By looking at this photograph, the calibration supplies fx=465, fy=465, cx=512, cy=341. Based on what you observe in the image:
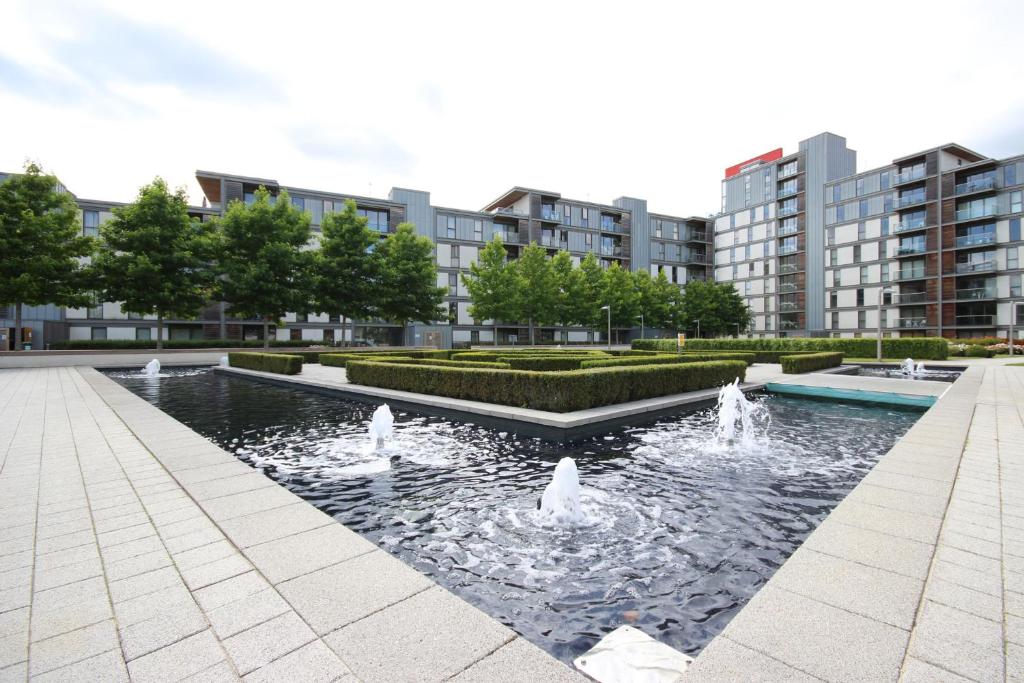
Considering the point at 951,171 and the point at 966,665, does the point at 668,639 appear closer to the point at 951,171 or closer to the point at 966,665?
the point at 966,665

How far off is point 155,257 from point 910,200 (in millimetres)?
69231

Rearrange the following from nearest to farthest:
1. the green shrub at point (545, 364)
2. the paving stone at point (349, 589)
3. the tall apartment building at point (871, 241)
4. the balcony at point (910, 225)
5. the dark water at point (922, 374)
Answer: the paving stone at point (349, 589)
the green shrub at point (545, 364)
the dark water at point (922, 374)
the tall apartment building at point (871, 241)
the balcony at point (910, 225)

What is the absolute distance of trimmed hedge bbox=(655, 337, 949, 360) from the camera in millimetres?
30719

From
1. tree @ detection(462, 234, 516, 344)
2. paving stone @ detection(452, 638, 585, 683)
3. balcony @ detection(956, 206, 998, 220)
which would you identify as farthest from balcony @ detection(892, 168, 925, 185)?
paving stone @ detection(452, 638, 585, 683)

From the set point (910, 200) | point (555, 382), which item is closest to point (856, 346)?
point (910, 200)

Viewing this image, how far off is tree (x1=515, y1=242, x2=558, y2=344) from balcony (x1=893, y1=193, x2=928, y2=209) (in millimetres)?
38415

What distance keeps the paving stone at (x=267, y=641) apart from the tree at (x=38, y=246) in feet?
114

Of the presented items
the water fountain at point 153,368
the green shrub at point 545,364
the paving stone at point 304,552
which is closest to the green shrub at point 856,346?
the green shrub at point 545,364

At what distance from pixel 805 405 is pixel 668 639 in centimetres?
1259

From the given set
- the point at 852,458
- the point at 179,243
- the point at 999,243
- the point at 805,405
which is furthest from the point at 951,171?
the point at 179,243

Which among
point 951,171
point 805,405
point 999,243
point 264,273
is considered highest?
point 951,171

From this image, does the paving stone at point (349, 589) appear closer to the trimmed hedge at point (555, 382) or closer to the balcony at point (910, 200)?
the trimmed hedge at point (555, 382)

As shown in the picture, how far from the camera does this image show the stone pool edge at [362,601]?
246cm

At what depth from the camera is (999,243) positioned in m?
43.9
